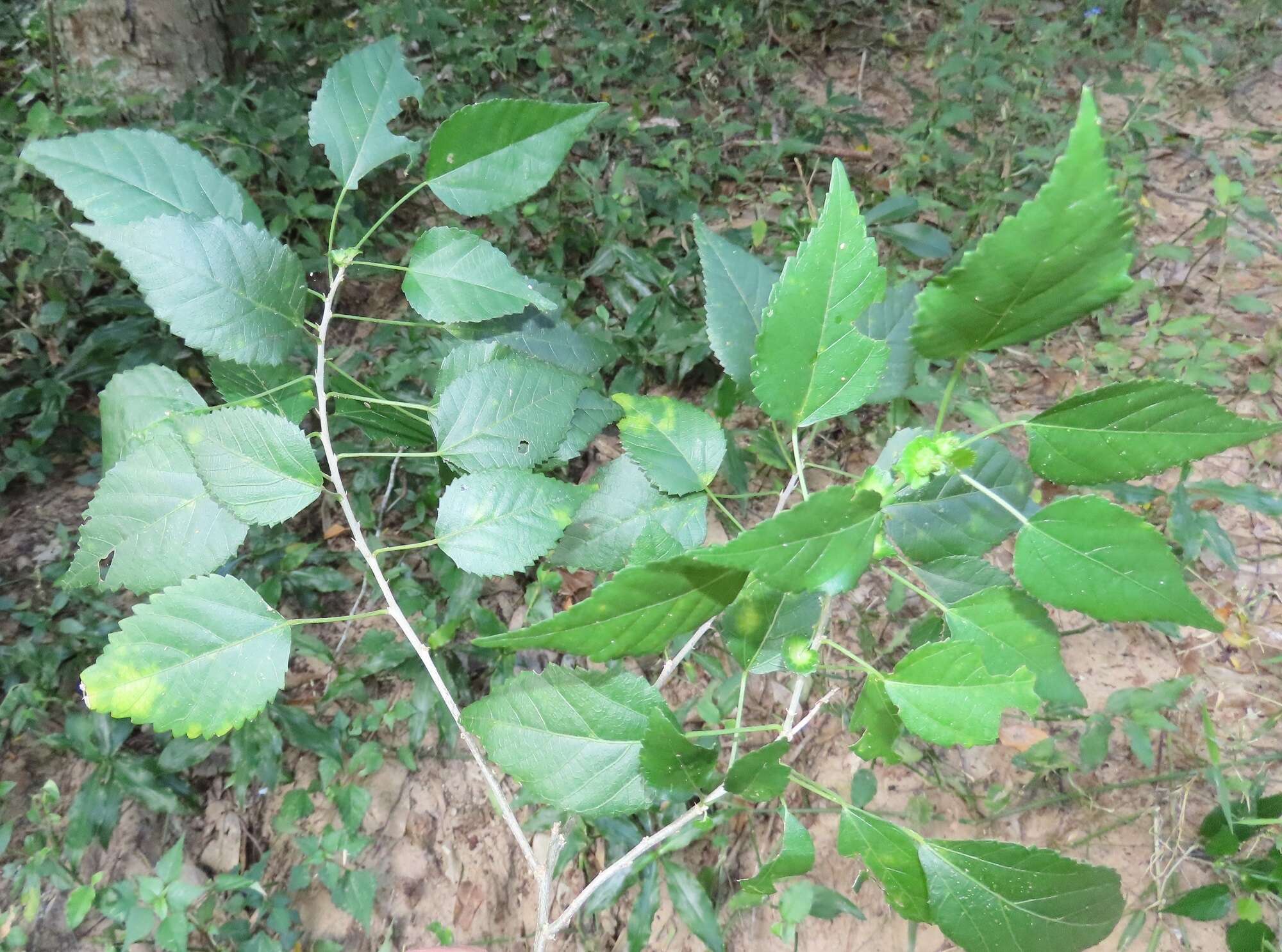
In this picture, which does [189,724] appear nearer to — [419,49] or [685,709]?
[685,709]

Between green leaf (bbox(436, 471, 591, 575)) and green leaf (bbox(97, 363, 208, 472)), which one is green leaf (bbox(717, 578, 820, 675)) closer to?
green leaf (bbox(436, 471, 591, 575))

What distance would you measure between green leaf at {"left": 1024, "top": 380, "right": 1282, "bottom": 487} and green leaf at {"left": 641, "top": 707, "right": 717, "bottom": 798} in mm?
391

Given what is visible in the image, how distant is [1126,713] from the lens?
160 cm

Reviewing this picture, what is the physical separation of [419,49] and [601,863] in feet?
11.6

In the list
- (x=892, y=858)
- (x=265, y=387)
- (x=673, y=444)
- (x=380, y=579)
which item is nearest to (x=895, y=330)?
(x=673, y=444)

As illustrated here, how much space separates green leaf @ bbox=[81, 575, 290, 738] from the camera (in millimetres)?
708

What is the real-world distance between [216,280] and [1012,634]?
0.86 metres

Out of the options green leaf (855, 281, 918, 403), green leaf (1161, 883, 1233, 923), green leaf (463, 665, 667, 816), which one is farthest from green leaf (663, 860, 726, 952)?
green leaf (855, 281, 918, 403)

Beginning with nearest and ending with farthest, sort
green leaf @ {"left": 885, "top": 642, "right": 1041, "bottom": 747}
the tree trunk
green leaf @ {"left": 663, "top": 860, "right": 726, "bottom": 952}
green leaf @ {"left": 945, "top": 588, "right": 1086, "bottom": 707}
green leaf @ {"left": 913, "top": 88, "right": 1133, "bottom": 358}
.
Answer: green leaf @ {"left": 913, "top": 88, "right": 1133, "bottom": 358} < green leaf @ {"left": 885, "top": 642, "right": 1041, "bottom": 747} < green leaf @ {"left": 945, "top": 588, "right": 1086, "bottom": 707} < green leaf @ {"left": 663, "top": 860, "right": 726, "bottom": 952} < the tree trunk

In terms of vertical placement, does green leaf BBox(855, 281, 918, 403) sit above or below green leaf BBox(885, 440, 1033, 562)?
above

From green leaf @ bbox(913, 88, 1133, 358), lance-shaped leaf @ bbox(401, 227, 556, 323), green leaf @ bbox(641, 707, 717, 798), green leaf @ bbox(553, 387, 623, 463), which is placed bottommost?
green leaf @ bbox(641, 707, 717, 798)

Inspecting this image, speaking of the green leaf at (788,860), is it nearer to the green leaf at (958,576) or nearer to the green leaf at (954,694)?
the green leaf at (954,694)

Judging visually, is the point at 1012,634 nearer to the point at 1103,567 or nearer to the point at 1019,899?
the point at 1103,567

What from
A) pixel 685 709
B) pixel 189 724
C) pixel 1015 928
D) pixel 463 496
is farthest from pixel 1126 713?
pixel 189 724
